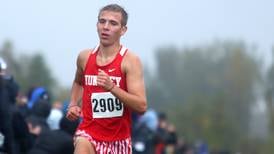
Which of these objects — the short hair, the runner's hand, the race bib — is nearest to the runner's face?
the short hair

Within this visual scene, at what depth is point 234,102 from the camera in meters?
96.6

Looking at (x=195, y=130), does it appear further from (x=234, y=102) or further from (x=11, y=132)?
(x=11, y=132)

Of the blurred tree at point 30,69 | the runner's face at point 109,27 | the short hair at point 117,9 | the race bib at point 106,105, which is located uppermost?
the short hair at point 117,9

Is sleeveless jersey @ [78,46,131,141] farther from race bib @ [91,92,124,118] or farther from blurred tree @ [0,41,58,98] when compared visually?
blurred tree @ [0,41,58,98]

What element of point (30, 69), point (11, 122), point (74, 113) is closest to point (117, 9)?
point (74, 113)

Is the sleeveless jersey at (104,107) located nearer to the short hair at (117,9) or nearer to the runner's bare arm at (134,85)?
the runner's bare arm at (134,85)

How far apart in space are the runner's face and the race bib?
0.53 metres

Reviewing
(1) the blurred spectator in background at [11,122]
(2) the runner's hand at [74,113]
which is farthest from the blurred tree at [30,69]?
(2) the runner's hand at [74,113]

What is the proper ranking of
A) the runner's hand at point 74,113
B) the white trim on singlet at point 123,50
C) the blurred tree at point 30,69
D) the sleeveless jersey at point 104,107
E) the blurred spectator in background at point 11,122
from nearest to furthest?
the sleeveless jersey at point 104,107 < the white trim on singlet at point 123,50 < the runner's hand at point 74,113 < the blurred spectator in background at point 11,122 < the blurred tree at point 30,69

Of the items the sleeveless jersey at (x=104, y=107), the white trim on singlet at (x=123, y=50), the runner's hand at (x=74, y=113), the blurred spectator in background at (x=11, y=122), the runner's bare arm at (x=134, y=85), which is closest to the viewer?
the runner's bare arm at (x=134, y=85)

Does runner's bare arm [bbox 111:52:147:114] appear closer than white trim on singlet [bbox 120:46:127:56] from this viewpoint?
Yes

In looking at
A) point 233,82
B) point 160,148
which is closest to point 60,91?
point 233,82

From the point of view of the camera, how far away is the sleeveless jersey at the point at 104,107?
9.34 metres

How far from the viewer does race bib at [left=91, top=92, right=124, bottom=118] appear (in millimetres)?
9336
